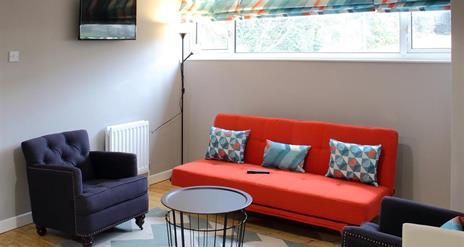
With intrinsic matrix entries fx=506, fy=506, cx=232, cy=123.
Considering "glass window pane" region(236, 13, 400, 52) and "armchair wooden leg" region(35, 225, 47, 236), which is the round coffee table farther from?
"glass window pane" region(236, 13, 400, 52)

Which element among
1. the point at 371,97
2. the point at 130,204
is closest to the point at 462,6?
the point at 371,97

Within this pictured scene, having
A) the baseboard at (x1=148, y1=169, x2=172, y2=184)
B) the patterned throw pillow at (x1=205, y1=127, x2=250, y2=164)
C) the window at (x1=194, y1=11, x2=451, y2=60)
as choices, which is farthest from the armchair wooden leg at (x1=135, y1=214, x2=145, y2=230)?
the window at (x1=194, y1=11, x2=451, y2=60)

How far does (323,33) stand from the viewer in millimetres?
4871

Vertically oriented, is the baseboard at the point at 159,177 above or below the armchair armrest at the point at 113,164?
below

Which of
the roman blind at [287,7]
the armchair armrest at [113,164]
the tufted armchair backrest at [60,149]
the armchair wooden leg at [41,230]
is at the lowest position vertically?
the armchair wooden leg at [41,230]

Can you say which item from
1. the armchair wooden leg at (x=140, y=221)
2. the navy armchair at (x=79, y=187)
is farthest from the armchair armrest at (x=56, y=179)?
the armchair wooden leg at (x=140, y=221)

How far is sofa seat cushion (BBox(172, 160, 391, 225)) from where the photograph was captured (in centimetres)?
361

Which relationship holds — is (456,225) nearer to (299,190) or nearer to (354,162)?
(299,190)

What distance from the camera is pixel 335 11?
4.58 m

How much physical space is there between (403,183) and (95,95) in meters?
2.87

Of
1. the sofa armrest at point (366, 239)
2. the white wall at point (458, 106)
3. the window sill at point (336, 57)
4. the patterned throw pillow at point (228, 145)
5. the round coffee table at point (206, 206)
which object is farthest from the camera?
the patterned throw pillow at point (228, 145)

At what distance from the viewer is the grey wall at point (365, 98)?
163 inches

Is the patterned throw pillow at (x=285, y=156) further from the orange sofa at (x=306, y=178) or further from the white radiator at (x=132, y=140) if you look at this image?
the white radiator at (x=132, y=140)

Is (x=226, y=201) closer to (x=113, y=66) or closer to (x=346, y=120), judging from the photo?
(x=346, y=120)
